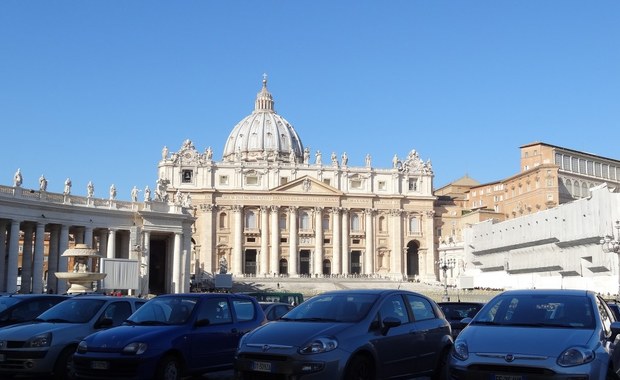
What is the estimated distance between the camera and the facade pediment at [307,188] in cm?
10375

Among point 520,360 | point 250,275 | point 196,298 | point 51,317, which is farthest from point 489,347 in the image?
point 250,275

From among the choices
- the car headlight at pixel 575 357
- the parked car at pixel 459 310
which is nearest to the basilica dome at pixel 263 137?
the parked car at pixel 459 310

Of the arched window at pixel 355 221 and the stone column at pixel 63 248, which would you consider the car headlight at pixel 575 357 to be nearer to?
the stone column at pixel 63 248

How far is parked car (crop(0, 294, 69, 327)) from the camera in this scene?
53.9 feet

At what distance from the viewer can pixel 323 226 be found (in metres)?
105

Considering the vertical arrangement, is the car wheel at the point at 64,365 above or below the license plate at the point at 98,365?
below

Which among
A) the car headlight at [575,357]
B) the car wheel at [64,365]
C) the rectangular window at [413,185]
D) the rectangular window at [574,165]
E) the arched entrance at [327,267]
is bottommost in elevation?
the car wheel at [64,365]

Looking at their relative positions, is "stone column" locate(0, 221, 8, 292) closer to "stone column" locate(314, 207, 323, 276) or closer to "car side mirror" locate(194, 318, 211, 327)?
"car side mirror" locate(194, 318, 211, 327)

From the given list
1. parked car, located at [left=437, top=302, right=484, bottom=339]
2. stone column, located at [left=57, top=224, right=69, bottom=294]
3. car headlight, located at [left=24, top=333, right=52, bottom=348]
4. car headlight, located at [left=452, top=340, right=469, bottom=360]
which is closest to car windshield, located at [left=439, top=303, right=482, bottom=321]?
parked car, located at [left=437, top=302, right=484, bottom=339]

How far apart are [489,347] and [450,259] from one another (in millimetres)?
91979

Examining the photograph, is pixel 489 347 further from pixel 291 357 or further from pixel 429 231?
pixel 429 231

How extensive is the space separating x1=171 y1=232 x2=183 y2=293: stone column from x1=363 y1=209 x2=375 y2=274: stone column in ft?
177

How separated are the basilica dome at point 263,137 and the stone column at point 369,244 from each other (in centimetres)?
2897

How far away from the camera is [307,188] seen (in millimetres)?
104438
